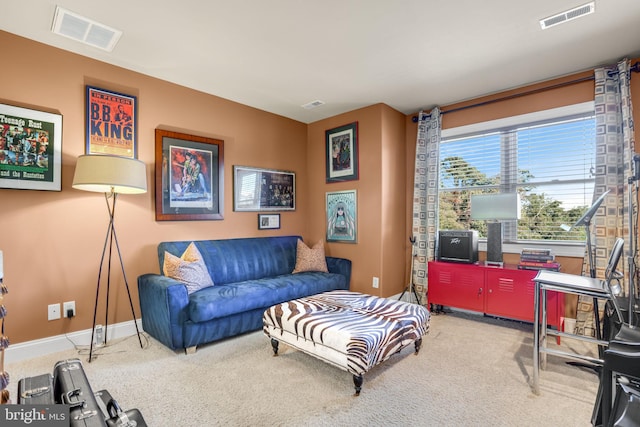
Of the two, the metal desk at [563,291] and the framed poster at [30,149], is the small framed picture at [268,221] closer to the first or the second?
the framed poster at [30,149]

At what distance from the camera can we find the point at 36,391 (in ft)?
2.78

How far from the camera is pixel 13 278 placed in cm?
253

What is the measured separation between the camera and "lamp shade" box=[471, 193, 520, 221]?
127 inches

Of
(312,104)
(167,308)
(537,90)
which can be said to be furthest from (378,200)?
(167,308)

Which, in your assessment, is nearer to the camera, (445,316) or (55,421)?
(55,421)

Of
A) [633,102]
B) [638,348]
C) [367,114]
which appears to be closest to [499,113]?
[633,102]

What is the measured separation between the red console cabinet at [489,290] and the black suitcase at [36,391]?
361cm

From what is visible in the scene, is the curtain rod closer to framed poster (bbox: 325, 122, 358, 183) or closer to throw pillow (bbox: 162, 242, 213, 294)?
framed poster (bbox: 325, 122, 358, 183)

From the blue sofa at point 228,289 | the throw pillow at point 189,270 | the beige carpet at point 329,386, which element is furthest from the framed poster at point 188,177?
the beige carpet at point 329,386

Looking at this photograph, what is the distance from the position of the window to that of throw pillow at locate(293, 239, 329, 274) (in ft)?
5.52

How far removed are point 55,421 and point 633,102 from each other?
172 inches

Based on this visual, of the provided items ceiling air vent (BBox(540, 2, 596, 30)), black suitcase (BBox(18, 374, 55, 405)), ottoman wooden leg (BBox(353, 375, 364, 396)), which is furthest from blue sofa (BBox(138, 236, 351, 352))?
ceiling air vent (BBox(540, 2, 596, 30))

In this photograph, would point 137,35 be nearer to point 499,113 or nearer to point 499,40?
point 499,40

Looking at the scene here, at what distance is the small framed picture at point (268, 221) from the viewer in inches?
168
